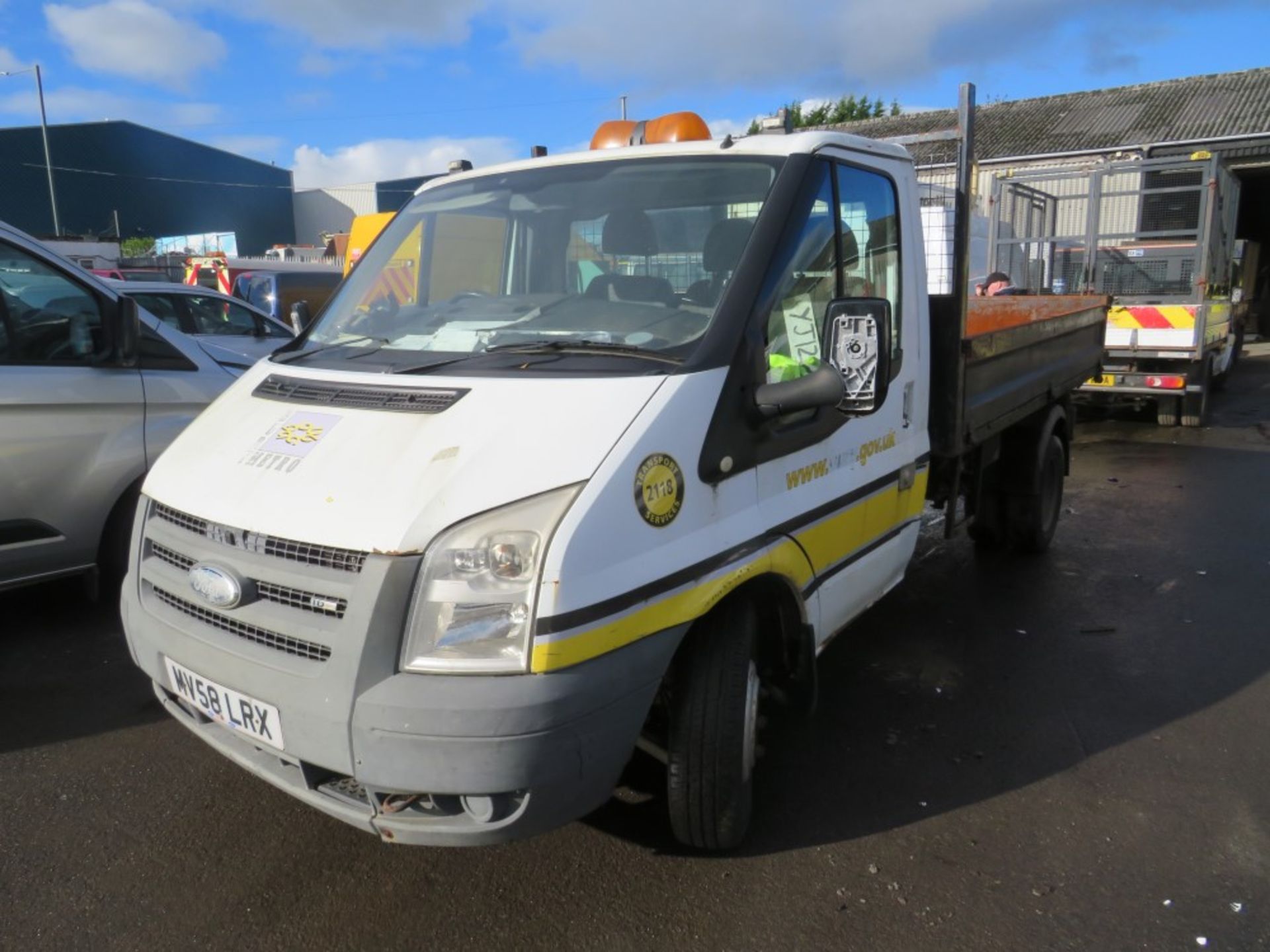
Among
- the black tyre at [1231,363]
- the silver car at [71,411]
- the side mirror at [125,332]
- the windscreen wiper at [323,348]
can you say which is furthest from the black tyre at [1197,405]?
the side mirror at [125,332]

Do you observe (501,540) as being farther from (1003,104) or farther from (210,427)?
(1003,104)

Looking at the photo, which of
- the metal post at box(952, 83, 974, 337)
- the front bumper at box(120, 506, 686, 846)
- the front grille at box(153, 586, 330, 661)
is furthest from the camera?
the metal post at box(952, 83, 974, 337)

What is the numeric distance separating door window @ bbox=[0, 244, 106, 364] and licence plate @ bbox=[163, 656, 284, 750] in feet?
8.19

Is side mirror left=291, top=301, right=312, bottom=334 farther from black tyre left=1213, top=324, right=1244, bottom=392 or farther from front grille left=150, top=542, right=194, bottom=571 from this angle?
black tyre left=1213, top=324, right=1244, bottom=392

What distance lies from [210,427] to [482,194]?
1372 mm

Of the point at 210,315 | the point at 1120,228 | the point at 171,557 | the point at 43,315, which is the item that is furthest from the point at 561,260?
the point at 1120,228

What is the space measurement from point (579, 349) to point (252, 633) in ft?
3.85

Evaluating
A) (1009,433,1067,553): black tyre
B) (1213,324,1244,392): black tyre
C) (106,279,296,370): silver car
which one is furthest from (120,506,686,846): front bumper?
(1213,324,1244,392): black tyre

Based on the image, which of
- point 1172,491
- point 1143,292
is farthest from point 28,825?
point 1143,292

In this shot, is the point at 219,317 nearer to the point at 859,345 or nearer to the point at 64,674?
the point at 64,674

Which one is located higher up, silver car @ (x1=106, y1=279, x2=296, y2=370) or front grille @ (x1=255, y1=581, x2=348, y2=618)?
silver car @ (x1=106, y1=279, x2=296, y2=370)

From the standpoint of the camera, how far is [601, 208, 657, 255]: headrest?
309cm

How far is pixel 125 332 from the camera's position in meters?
4.49

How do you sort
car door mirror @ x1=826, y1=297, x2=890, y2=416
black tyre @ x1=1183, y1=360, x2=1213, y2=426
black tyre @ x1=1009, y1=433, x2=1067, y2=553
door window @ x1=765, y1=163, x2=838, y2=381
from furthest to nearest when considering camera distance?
black tyre @ x1=1183, y1=360, x2=1213, y2=426 < black tyre @ x1=1009, y1=433, x2=1067, y2=553 < door window @ x1=765, y1=163, x2=838, y2=381 < car door mirror @ x1=826, y1=297, x2=890, y2=416
